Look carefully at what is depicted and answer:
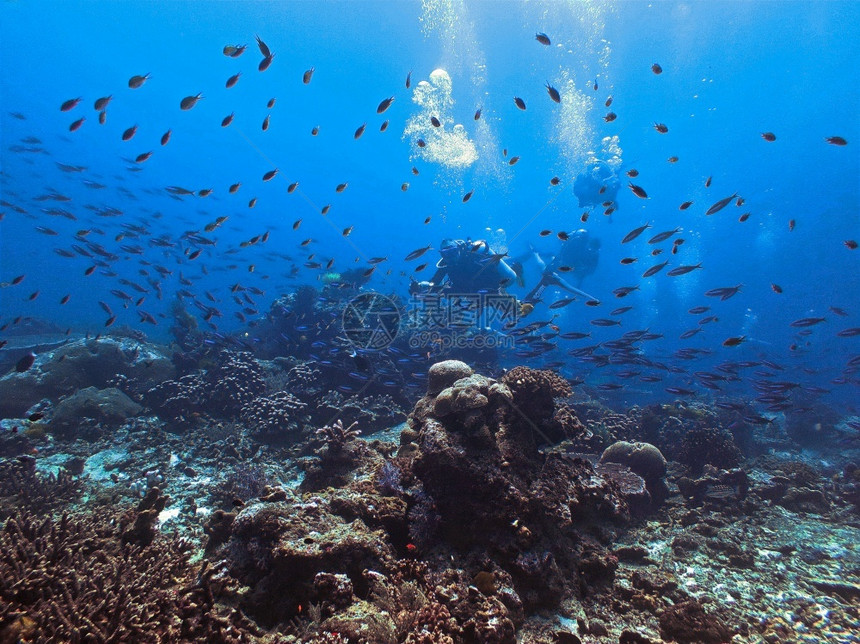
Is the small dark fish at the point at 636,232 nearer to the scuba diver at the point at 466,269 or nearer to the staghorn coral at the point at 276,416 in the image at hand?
the scuba diver at the point at 466,269

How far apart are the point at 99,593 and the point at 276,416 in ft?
21.4

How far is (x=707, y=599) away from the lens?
4586 millimetres

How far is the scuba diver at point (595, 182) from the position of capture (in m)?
28.2

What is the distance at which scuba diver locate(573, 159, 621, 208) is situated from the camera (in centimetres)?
2822

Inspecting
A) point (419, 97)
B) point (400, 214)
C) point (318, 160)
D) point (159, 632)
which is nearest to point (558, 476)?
point (159, 632)

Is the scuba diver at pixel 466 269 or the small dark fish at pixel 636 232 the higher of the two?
the scuba diver at pixel 466 269

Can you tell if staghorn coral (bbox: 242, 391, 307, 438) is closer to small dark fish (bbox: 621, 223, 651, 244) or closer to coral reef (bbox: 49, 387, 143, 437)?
coral reef (bbox: 49, 387, 143, 437)

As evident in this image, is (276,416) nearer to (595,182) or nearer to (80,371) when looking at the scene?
(80,371)

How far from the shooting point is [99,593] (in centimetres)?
281

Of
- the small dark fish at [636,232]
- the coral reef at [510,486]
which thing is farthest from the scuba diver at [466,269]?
the coral reef at [510,486]

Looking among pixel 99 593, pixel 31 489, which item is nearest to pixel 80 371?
pixel 31 489

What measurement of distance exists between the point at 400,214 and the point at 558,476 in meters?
101

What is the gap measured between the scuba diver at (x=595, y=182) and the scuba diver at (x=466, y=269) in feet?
61.0

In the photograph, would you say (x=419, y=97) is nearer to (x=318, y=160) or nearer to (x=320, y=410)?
(x=320, y=410)
